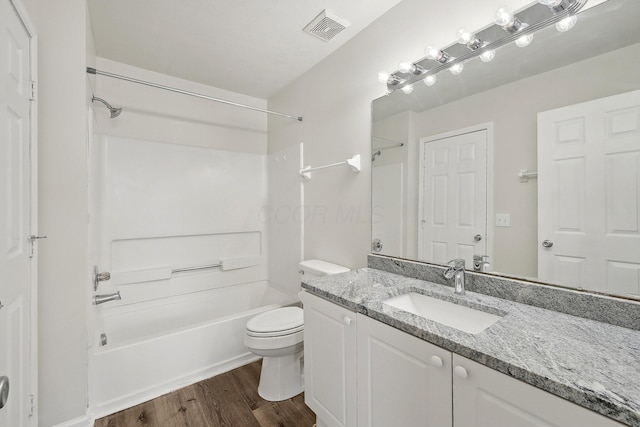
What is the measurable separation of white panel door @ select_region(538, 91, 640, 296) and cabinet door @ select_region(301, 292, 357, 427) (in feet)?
2.77

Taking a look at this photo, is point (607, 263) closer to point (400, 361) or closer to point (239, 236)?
point (400, 361)

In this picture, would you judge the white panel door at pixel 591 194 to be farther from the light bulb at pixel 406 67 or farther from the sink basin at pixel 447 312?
the light bulb at pixel 406 67

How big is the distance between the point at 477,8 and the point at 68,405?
2889 mm

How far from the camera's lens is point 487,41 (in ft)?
4.10

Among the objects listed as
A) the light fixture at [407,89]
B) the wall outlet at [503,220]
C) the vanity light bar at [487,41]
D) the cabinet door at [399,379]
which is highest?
the vanity light bar at [487,41]

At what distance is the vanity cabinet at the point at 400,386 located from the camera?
681 millimetres

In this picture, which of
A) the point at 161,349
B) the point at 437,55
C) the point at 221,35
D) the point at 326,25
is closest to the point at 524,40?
the point at 437,55

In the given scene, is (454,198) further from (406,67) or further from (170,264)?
(170,264)

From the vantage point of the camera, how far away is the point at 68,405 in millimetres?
1441

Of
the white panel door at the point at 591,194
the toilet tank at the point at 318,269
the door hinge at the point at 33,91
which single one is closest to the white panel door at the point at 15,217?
Result: the door hinge at the point at 33,91

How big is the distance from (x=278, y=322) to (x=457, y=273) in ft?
3.96

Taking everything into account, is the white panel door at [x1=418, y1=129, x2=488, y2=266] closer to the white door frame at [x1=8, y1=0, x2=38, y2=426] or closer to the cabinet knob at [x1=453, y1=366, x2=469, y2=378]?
the cabinet knob at [x1=453, y1=366, x2=469, y2=378]

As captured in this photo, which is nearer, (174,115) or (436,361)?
(436,361)

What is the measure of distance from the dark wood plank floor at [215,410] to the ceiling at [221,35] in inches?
97.3
